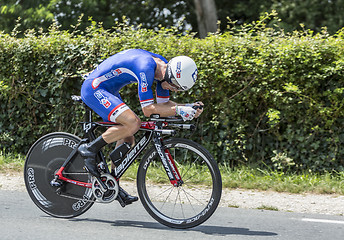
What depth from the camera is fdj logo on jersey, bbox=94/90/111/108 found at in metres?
5.24

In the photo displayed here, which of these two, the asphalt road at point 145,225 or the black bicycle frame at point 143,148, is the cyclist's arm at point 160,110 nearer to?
the black bicycle frame at point 143,148

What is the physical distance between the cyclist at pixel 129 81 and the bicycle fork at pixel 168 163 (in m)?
0.27

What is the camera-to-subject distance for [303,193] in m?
7.18

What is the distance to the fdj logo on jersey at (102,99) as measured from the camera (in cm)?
524

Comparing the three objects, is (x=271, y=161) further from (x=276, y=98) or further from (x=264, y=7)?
(x=264, y=7)

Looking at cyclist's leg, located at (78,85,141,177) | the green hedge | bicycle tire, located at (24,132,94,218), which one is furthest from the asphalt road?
the green hedge

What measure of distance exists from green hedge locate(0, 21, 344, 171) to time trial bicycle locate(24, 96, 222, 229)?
105 inches

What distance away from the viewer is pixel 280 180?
7629 mm

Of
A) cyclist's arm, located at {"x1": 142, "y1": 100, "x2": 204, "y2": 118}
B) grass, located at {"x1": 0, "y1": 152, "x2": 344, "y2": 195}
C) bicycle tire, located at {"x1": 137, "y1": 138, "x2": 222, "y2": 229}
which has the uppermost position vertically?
cyclist's arm, located at {"x1": 142, "y1": 100, "x2": 204, "y2": 118}

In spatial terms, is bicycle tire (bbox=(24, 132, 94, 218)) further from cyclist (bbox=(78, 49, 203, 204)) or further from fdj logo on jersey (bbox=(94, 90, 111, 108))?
fdj logo on jersey (bbox=(94, 90, 111, 108))

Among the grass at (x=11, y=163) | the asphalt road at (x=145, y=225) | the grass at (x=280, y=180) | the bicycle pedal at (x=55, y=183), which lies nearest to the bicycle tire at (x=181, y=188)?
the asphalt road at (x=145, y=225)

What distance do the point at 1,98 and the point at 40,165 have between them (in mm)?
3982

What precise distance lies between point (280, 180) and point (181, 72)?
10.8 feet

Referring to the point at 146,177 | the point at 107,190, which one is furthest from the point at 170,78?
the point at 107,190
